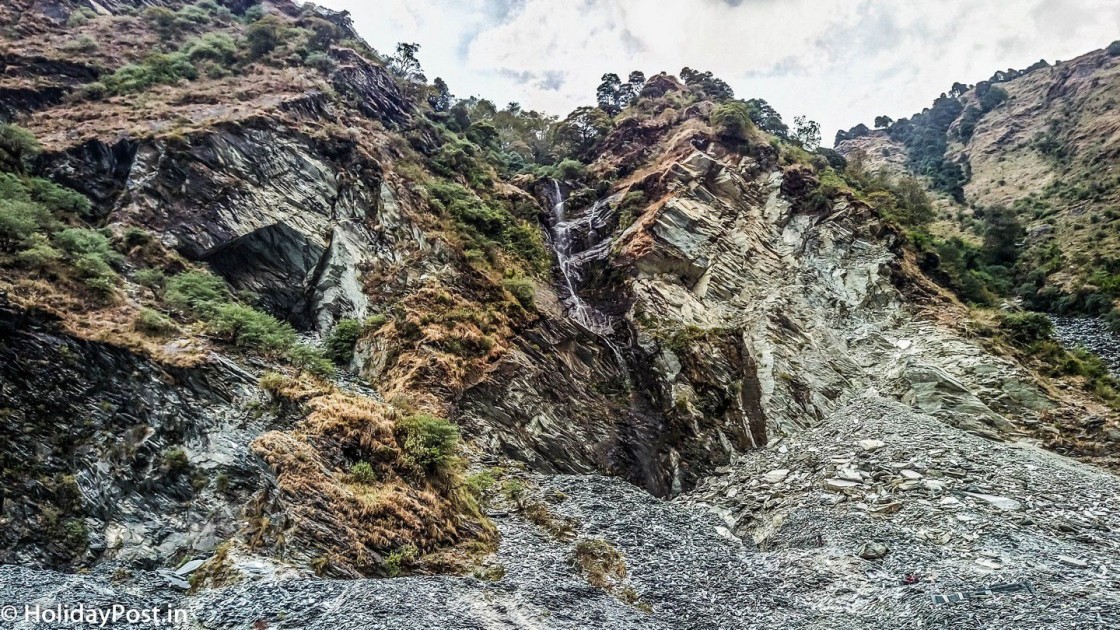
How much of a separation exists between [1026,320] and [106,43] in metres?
44.7

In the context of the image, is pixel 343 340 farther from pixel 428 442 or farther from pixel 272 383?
pixel 428 442

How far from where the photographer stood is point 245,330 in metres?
14.4

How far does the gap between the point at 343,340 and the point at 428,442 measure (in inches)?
258

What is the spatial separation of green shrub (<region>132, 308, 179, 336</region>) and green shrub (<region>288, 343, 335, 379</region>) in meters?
2.82

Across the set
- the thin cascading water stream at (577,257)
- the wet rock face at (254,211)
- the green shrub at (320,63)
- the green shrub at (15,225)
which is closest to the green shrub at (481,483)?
the thin cascading water stream at (577,257)

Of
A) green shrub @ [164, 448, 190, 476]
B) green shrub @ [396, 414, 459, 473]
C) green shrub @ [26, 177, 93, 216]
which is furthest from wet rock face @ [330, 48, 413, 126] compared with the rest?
green shrub @ [164, 448, 190, 476]

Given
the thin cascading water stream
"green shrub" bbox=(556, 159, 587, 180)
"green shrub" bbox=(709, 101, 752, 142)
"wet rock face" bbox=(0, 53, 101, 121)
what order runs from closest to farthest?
1. "wet rock face" bbox=(0, 53, 101, 121)
2. the thin cascading water stream
3. "green shrub" bbox=(709, 101, 752, 142)
4. "green shrub" bbox=(556, 159, 587, 180)

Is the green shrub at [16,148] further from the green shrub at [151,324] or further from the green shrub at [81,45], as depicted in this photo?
the green shrub at [81,45]

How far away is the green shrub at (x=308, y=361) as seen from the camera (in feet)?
48.8

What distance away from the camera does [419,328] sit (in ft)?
61.7

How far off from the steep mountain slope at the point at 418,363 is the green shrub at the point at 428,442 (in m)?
0.16

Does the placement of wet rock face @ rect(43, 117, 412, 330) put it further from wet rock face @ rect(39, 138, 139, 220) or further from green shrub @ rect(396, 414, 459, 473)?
green shrub @ rect(396, 414, 459, 473)

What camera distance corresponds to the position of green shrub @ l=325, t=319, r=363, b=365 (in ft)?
58.3

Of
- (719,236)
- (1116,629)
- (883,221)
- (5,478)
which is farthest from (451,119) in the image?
(1116,629)
